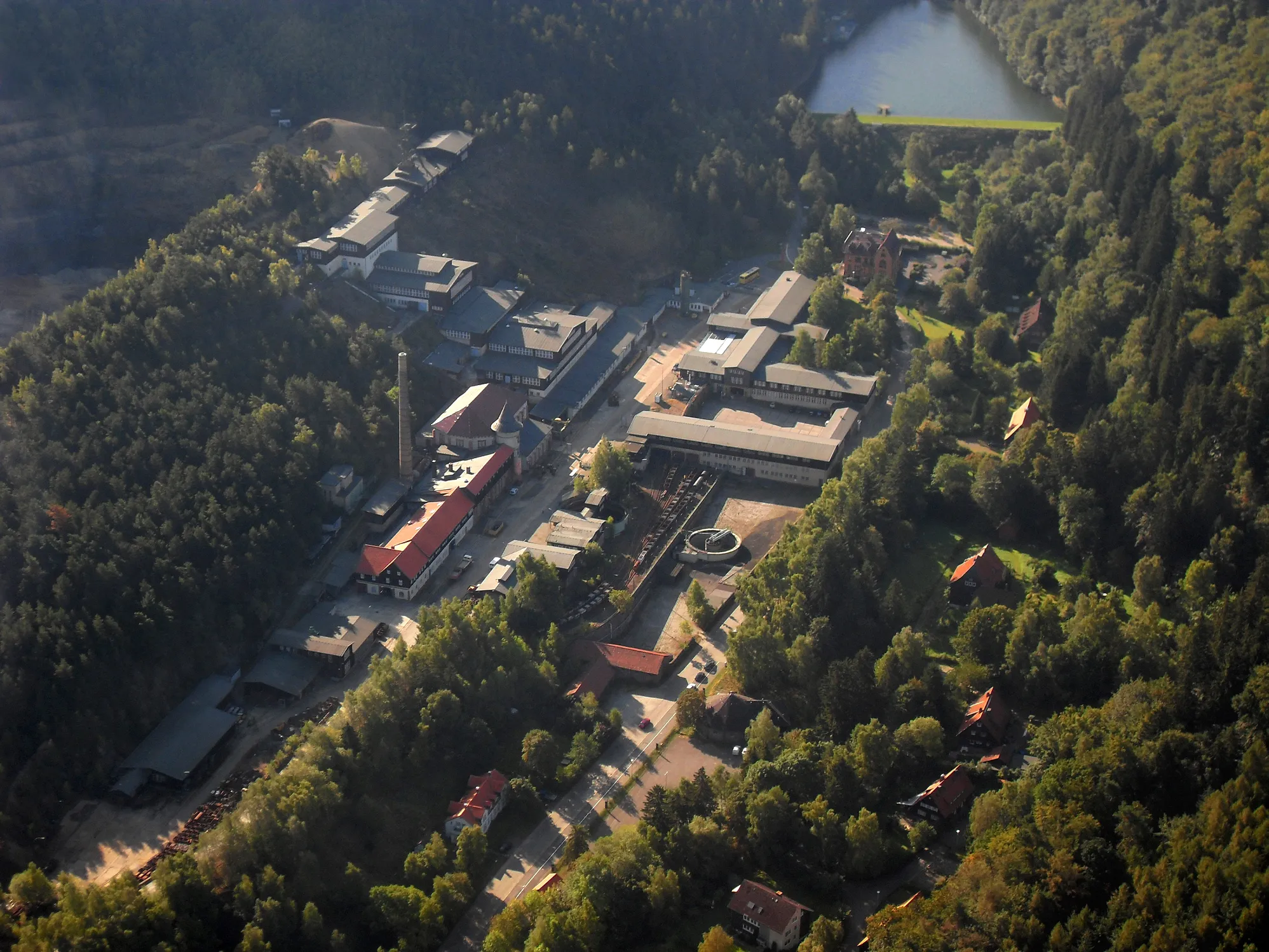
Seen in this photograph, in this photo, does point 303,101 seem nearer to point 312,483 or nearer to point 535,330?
point 535,330

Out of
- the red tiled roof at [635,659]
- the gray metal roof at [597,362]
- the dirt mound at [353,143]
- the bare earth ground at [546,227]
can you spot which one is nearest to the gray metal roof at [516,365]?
the gray metal roof at [597,362]

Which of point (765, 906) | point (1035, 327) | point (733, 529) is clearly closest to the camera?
point (765, 906)

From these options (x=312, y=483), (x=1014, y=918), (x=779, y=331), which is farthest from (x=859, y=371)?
(x=1014, y=918)

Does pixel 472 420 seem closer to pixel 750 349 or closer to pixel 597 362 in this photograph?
pixel 597 362

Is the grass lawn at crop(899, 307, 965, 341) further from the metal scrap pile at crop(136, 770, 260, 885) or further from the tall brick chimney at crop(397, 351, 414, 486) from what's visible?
the metal scrap pile at crop(136, 770, 260, 885)

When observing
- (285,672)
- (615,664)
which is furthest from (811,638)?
(285,672)

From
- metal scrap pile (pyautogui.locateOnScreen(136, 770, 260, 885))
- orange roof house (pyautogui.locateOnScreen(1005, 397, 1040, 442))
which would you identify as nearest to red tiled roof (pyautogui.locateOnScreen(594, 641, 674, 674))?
metal scrap pile (pyautogui.locateOnScreen(136, 770, 260, 885))
